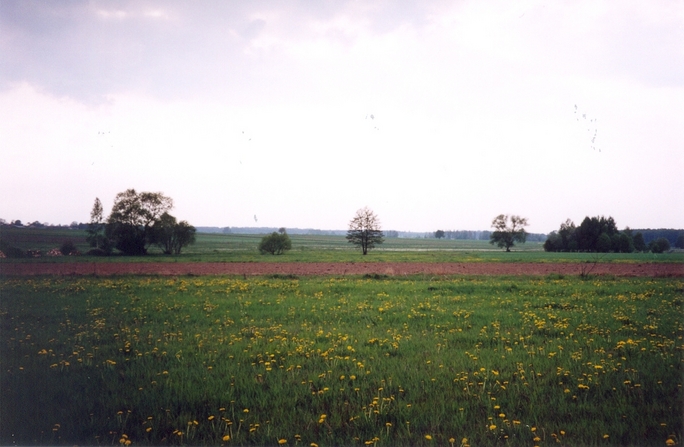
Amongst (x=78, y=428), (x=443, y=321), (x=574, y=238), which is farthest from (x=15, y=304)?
(x=574, y=238)

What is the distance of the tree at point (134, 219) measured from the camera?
39.6m

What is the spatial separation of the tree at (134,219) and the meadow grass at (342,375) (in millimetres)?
28675

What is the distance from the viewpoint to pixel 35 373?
22.9 ft

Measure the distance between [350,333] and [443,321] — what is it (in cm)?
315

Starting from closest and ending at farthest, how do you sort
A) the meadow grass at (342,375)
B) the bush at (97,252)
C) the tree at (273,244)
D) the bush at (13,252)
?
the meadow grass at (342,375) → the bush at (13,252) → the bush at (97,252) → the tree at (273,244)

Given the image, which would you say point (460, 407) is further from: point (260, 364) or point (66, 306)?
point (66, 306)

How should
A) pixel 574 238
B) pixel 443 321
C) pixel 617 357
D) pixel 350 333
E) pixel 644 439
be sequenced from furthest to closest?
pixel 574 238
pixel 443 321
pixel 350 333
pixel 617 357
pixel 644 439

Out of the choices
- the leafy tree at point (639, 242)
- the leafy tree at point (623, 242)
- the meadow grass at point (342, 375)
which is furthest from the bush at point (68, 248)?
the leafy tree at point (623, 242)

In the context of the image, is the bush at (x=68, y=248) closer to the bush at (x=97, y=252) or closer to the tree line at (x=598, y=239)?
the bush at (x=97, y=252)

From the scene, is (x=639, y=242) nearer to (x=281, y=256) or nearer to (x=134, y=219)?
(x=281, y=256)

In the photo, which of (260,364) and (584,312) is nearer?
(260,364)

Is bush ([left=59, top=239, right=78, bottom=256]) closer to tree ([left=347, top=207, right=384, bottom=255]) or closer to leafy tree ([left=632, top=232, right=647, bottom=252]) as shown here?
tree ([left=347, top=207, right=384, bottom=255])

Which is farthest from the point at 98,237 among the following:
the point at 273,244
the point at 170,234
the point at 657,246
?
the point at 657,246

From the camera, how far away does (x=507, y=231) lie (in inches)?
3873
